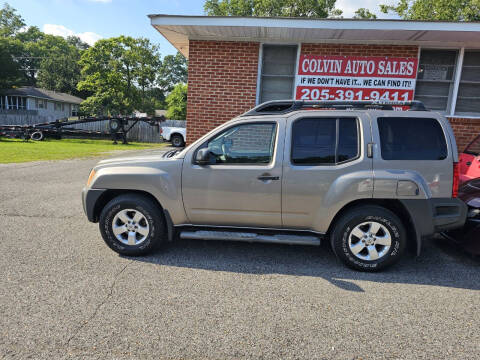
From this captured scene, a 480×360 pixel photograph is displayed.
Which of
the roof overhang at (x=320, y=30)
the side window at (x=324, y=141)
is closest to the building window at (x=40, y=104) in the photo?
the roof overhang at (x=320, y=30)

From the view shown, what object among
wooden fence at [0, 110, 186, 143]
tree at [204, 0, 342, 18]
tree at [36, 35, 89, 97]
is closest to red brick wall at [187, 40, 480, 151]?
wooden fence at [0, 110, 186, 143]

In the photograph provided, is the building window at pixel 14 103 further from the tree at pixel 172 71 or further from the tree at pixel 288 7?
the tree at pixel 172 71

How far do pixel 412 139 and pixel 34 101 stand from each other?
181 ft

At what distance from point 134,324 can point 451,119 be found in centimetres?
801

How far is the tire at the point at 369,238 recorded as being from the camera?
3.75 m

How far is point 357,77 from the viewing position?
754 centimetres

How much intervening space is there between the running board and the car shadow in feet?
1.11

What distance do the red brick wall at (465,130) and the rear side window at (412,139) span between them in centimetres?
460

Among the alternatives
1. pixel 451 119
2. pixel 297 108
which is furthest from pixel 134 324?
pixel 451 119

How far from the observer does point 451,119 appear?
7477mm

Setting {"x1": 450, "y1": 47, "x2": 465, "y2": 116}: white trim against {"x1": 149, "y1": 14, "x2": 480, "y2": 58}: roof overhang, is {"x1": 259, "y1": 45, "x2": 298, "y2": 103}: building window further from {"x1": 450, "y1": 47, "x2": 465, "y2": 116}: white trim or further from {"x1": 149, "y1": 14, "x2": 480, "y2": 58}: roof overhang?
{"x1": 450, "y1": 47, "x2": 465, "y2": 116}: white trim

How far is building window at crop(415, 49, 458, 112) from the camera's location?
7566mm

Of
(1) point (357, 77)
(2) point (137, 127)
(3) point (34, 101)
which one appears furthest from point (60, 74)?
(1) point (357, 77)

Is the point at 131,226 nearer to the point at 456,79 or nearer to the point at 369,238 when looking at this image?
the point at 369,238
